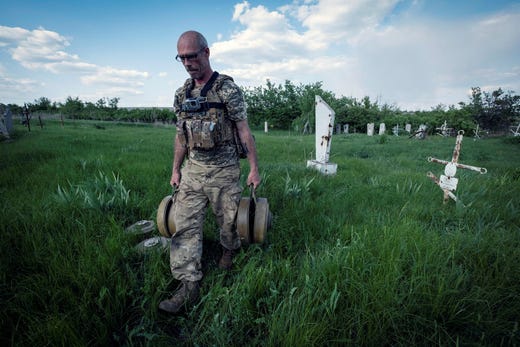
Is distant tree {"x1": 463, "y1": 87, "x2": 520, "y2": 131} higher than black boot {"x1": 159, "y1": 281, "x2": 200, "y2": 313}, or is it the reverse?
distant tree {"x1": 463, "y1": 87, "x2": 520, "y2": 131}

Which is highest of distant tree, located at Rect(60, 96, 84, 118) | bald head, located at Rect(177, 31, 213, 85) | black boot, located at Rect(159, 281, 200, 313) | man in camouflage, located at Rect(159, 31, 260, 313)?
distant tree, located at Rect(60, 96, 84, 118)

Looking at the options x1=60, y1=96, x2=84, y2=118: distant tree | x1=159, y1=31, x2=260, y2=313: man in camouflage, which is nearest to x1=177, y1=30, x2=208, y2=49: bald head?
x1=159, y1=31, x2=260, y2=313: man in camouflage

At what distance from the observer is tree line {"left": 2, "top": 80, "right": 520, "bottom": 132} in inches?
1035

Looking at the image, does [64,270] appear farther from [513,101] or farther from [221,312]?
[513,101]

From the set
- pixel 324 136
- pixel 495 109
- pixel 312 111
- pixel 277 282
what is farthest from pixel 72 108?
pixel 495 109

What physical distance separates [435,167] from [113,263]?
24.9 ft

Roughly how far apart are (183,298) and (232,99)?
5.43ft

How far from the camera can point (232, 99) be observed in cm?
209

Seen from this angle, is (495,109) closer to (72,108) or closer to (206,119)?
(206,119)

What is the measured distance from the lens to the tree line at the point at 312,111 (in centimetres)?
Answer: 2628

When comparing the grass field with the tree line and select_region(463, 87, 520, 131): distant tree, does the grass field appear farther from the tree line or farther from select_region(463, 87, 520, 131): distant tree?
select_region(463, 87, 520, 131): distant tree

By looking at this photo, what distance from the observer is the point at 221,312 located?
5.15 ft

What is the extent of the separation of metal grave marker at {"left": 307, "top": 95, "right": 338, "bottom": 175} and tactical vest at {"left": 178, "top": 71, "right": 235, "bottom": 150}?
3197 millimetres

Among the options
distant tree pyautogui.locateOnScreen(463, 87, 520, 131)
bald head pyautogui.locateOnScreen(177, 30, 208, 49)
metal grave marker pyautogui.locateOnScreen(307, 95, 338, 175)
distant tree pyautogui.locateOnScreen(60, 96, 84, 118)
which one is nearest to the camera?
bald head pyautogui.locateOnScreen(177, 30, 208, 49)
